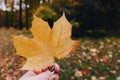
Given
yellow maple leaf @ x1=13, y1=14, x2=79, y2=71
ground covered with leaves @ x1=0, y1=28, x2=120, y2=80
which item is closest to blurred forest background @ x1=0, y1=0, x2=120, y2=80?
ground covered with leaves @ x1=0, y1=28, x2=120, y2=80

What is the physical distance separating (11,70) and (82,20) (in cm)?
469

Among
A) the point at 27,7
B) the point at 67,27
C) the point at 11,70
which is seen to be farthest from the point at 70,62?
the point at 27,7

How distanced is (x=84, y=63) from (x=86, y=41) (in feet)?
8.95

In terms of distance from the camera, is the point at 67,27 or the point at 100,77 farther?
the point at 100,77

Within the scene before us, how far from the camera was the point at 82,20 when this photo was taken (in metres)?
12.1

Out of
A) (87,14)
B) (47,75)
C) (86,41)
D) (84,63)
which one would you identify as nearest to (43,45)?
(47,75)

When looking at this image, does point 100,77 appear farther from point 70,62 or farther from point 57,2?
point 57,2

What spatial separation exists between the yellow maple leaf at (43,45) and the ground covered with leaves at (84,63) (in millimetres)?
5788

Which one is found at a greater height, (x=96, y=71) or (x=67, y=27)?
(x=67, y=27)

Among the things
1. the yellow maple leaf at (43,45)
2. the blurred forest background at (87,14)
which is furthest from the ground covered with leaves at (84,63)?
the yellow maple leaf at (43,45)

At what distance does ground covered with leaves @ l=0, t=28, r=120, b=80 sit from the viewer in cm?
754

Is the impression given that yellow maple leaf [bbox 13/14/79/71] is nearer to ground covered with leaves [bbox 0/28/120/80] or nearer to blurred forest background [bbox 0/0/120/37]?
ground covered with leaves [bbox 0/28/120/80]

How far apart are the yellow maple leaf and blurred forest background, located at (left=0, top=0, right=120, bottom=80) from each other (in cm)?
579

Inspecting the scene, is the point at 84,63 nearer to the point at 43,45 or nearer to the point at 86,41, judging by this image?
the point at 86,41
